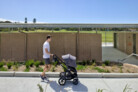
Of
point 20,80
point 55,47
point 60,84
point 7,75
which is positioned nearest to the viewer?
point 60,84

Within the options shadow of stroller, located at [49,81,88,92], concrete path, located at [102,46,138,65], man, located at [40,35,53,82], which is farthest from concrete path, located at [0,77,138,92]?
concrete path, located at [102,46,138,65]

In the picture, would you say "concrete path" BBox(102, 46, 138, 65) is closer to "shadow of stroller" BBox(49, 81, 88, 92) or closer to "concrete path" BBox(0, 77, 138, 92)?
"concrete path" BBox(0, 77, 138, 92)

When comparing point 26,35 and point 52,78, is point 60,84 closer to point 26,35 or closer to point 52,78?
point 52,78

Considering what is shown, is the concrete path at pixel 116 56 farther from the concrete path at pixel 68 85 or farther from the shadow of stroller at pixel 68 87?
the shadow of stroller at pixel 68 87

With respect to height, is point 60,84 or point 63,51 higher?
point 63,51

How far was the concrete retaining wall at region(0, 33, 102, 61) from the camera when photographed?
8.34 meters

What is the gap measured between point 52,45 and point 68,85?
4162mm

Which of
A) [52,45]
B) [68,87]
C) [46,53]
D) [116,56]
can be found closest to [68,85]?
[68,87]

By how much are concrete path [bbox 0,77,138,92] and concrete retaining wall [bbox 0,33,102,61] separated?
3.20 metres

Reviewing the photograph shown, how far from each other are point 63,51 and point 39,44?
1.68m

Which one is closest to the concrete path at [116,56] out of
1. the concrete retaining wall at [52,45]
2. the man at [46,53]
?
the concrete retaining wall at [52,45]

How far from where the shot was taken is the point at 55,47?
834 cm

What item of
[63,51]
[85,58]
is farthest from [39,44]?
[85,58]

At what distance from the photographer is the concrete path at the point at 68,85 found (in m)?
4.29
